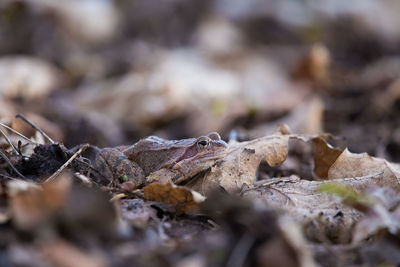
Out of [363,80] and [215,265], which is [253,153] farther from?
[363,80]

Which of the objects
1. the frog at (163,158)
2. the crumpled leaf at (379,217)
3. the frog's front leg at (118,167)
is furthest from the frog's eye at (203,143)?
the crumpled leaf at (379,217)

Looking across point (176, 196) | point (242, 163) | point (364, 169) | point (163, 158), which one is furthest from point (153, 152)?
point (364, 169)

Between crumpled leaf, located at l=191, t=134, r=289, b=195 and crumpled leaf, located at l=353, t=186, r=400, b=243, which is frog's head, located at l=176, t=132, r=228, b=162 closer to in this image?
crumpled leaf, located at l=191, t=134, r=289, b=195

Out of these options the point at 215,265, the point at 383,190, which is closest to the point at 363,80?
the point at 383,190

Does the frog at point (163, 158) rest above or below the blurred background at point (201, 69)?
below

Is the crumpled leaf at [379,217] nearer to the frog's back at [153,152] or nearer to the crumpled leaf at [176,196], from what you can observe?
the crumpled leaf at [176,196]
